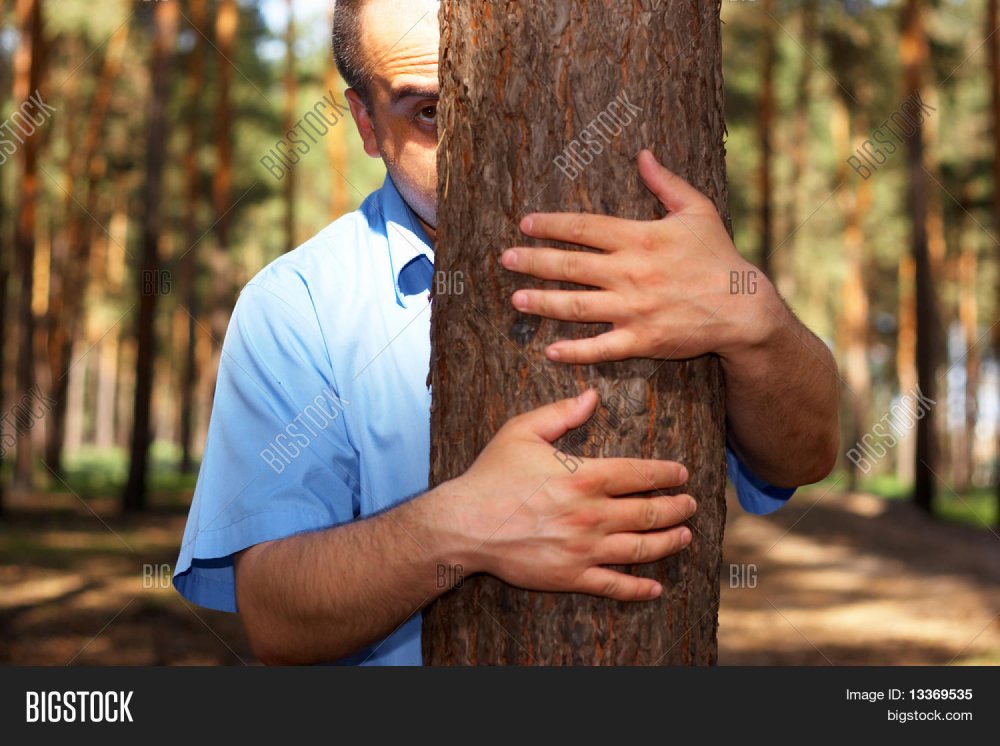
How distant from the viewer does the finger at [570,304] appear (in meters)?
1.87

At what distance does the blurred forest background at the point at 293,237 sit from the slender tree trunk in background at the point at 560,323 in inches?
193

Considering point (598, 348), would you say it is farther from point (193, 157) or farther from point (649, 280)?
point (193, 157)

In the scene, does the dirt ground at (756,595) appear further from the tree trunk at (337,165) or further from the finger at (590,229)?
the tree trunk at (337,165)

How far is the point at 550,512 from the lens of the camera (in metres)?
1.81

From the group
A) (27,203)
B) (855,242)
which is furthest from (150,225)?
(855,242)

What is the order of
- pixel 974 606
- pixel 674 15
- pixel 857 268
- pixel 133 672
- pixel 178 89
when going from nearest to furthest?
pixel 674 15 → pixel 133 672 → pixel 974 606 → pixel 178 89 → pixel 857 268

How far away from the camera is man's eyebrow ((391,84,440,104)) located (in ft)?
8.09

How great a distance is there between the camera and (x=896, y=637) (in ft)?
28.7

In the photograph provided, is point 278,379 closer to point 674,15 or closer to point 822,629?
point 674,15

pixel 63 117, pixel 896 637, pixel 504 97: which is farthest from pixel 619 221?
pixel 63 117

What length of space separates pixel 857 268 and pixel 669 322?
80.1 feet

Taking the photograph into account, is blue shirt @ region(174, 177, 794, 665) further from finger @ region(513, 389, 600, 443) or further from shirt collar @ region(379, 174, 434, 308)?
finger @ region(513, 389, 600, 443)

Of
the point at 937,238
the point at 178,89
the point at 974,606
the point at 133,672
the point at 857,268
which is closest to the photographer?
the point at 133,672

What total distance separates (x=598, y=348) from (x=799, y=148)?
77.5 ft
